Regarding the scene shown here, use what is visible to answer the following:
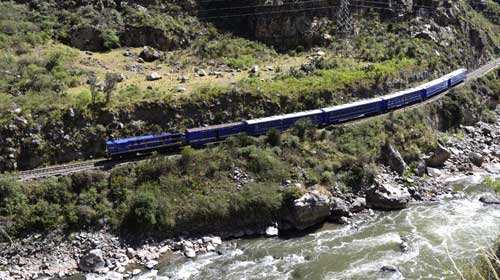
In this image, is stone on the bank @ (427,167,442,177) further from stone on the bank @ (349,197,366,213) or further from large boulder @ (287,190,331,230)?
large boulder @ (287,190,331,230)

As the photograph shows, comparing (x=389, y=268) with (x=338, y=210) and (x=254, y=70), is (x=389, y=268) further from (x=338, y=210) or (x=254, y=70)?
(x=254, y=70)

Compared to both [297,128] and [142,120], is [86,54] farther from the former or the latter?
[297,128]

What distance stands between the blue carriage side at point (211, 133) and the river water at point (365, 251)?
355 inches

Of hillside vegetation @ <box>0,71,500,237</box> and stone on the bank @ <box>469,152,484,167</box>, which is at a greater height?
hillside vegetation @ <box>0,71,500,237</box>

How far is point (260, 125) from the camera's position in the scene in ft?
120

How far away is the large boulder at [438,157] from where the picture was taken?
1559 inches

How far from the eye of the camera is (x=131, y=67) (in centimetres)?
4584

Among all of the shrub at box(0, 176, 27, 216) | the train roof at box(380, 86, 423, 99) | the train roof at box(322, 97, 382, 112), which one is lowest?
the shrub at box(0, 176, 27, 216)

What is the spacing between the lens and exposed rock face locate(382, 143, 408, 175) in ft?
122

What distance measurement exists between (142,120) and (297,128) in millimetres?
11814

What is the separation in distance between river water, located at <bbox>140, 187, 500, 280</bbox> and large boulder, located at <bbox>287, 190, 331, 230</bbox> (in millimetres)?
726

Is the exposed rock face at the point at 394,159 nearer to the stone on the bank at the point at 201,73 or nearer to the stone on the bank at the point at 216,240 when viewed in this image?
the stone on the bank at the point at 216,240

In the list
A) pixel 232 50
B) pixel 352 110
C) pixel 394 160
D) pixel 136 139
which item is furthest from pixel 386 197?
pixel 232 50

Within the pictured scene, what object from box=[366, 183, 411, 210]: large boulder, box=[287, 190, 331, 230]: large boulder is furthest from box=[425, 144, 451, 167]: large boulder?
box=[287, 190, 331, 230]: large boulder
